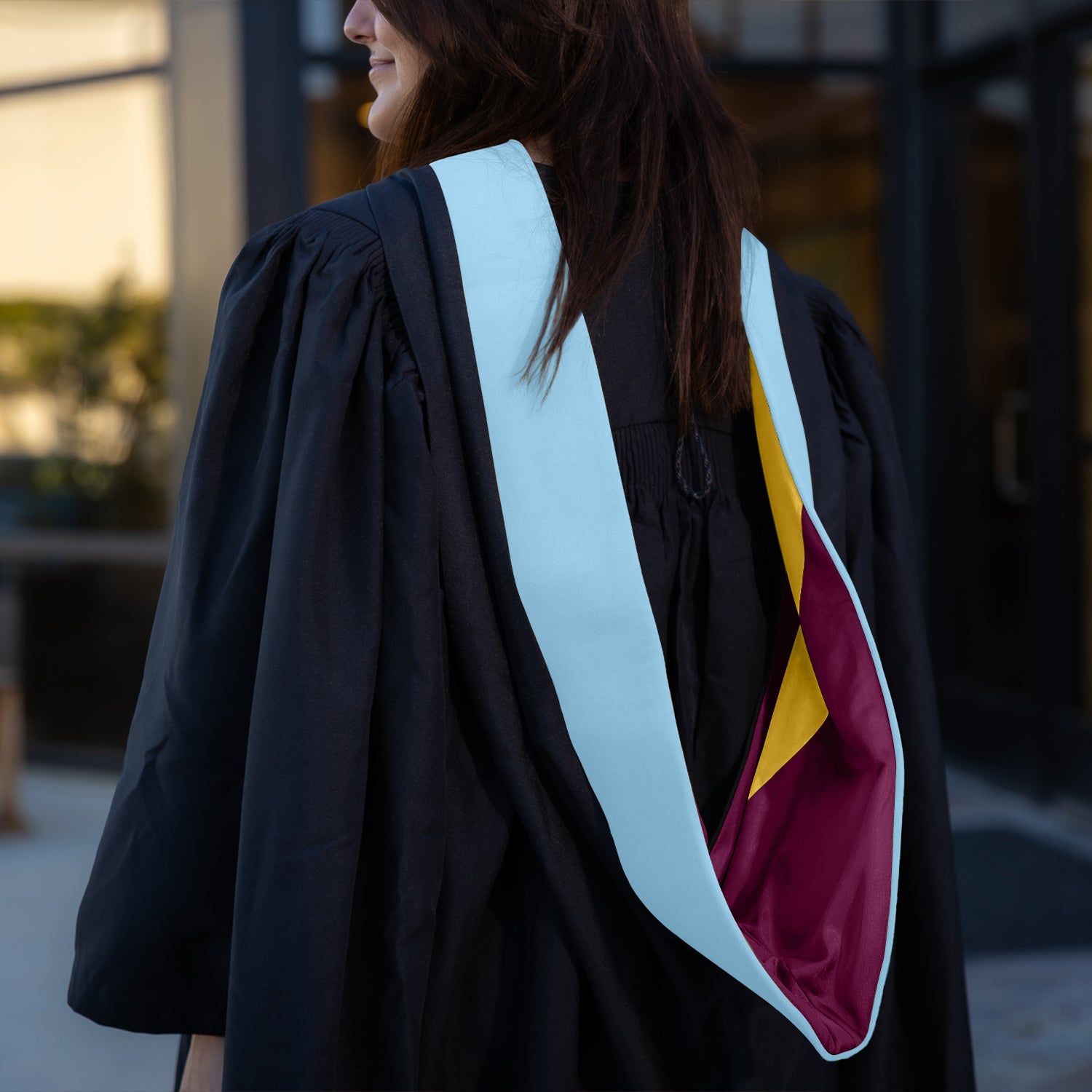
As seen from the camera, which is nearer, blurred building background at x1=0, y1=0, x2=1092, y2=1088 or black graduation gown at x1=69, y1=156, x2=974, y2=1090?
black graduation gown at x1=69, y1=156, x2=974, y2=1090

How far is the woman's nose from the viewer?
1151mm

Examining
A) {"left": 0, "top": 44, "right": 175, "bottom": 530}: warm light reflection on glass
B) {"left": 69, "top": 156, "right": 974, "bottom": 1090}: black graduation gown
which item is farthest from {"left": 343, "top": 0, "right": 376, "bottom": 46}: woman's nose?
{"left": 0, "top": 44, "right": 175, "bottom": 530}: warm light reflection on glass

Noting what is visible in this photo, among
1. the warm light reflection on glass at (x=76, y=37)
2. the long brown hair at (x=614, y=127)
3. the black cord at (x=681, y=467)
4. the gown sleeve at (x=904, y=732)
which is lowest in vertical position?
the gown sleeve at (x=904, y=732)

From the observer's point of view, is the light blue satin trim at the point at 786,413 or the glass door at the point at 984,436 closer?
the light blue satin trim at the point at 786,413

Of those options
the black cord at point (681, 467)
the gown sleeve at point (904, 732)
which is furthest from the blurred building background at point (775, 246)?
the black cord at point (681, 467)

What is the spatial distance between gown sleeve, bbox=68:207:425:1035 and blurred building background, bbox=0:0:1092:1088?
342 cm

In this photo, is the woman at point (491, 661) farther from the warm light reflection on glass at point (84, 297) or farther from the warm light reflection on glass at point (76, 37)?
the warm light reflection on glass at point (76, 37)

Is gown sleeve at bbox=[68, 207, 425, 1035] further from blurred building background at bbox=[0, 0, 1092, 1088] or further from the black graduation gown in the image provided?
blurred building background at bbox=[0, 0, 1092, 1088]

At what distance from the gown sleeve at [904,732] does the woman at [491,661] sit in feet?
0.53

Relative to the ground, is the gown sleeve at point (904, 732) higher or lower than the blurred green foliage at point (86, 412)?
lower

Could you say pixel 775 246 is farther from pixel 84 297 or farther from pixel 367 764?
pixel 367 764

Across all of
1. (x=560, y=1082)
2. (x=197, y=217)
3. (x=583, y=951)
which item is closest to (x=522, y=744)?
(x=583, y=951)

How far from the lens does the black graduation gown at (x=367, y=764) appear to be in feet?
2.96

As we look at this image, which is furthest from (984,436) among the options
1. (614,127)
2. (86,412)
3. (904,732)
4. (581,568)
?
(581,568)
